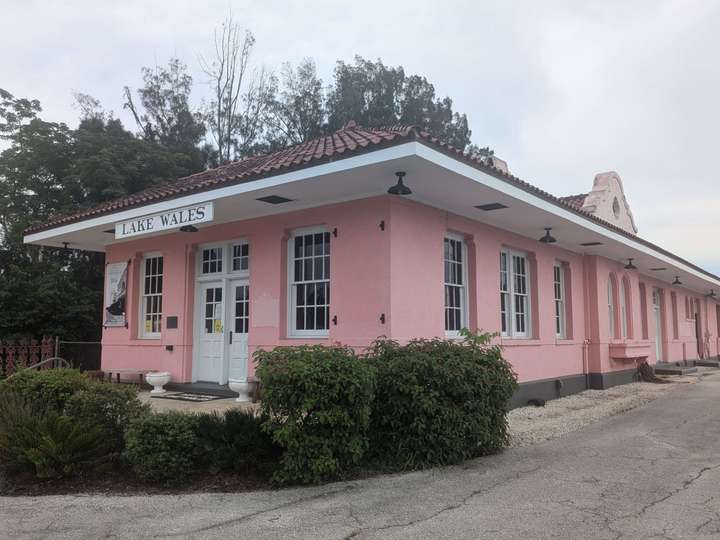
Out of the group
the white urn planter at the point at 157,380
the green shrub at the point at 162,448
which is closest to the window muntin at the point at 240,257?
the white urn planter at the point at 157,380

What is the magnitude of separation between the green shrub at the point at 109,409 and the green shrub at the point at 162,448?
0.49 meters

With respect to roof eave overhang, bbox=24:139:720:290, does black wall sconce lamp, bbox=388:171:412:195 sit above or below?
below

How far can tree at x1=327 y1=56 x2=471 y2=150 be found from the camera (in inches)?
1382

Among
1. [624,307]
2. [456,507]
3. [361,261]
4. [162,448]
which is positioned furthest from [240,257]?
[624,307]

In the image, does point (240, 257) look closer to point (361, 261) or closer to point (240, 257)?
point (240, 257)

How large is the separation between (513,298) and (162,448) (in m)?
8.19

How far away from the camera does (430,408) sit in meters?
6.52

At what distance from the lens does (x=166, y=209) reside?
10.0 meters

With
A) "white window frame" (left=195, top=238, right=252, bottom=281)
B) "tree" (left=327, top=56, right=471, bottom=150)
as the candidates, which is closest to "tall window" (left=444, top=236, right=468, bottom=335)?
"white window frame" (left=195, top=238, right=252, bottom=281)

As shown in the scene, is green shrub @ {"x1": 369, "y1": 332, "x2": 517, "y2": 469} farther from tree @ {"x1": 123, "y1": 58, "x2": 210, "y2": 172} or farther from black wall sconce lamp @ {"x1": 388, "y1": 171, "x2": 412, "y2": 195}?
tree @ {"x1": 123, "y1": 58, "x2": 210, "y2": 172}

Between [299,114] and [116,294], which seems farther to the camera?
[299,114]

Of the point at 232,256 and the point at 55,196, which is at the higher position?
the point at 55,196

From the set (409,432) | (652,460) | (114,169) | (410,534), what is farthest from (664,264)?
(114,169)

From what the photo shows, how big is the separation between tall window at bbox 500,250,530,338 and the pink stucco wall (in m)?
0.18
